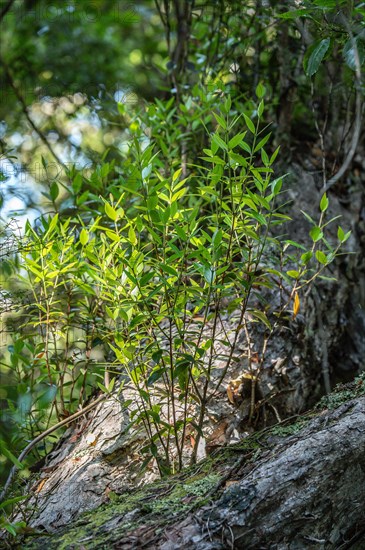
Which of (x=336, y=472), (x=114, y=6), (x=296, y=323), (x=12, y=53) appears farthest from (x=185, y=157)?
(x=114, y=6)

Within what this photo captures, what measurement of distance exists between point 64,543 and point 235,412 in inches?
36.4

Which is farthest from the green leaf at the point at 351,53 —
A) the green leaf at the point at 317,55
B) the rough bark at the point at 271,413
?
the rough bark at the point at 271,413

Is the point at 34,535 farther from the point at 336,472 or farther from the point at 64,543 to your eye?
the point at 336,472

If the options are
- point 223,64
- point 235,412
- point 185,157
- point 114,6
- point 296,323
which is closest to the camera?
point 235,412

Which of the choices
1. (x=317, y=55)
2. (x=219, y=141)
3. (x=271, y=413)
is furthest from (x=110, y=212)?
(x=271, y=413)

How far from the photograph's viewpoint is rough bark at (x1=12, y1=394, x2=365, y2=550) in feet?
4.55

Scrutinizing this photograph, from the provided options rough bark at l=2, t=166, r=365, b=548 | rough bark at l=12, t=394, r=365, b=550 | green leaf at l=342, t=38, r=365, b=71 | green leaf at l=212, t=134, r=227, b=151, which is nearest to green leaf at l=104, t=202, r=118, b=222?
green leaf at l=212, t=134, r=227, b=151

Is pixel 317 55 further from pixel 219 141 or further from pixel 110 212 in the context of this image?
pixel 110 212

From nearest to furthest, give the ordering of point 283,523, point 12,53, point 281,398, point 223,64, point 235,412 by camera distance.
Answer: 1. point 283,523
2. point 235,412
3. point 281,398
4. point 223,64
5. point 12,53

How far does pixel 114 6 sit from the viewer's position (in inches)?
223

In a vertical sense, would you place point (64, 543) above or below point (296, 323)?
below

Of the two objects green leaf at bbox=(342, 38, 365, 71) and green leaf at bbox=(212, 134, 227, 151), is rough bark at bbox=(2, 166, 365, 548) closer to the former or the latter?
green leaf at bbox=(212, 134, 227, 151)

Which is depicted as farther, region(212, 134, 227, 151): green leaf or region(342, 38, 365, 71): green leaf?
region(342, 38, 365, 71): green leaf

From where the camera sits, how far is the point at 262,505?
4.64 ft
